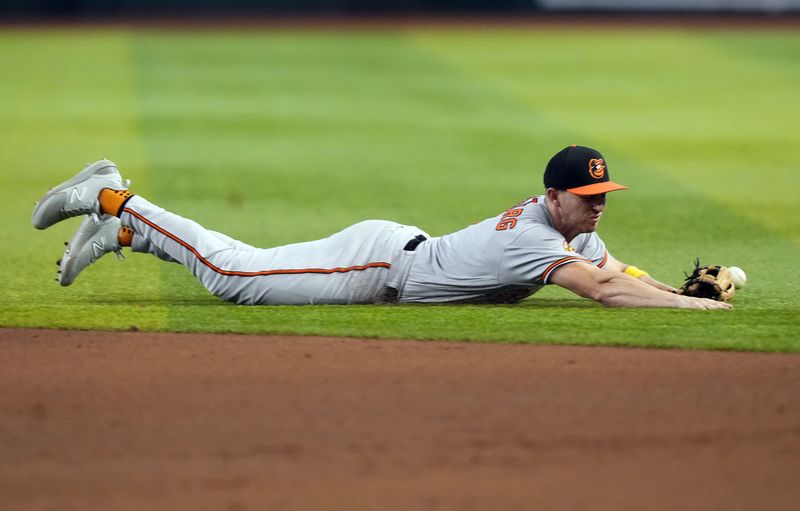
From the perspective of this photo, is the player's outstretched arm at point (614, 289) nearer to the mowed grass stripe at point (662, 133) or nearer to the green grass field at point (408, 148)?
the green grass field at point (408, 148)

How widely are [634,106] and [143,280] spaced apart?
10390 mm

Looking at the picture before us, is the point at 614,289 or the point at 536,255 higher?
the point at 536,255

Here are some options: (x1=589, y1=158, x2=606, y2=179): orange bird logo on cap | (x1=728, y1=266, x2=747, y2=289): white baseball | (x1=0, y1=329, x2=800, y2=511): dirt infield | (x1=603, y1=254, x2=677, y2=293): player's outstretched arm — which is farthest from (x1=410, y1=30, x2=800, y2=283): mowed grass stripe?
(x1=0, y1=329, x2=800, y2=511): dirt infield

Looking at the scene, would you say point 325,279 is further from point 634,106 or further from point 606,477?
point 634,106

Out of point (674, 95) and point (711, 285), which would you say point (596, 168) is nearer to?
point (711, 285)

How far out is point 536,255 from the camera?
6.58 meters

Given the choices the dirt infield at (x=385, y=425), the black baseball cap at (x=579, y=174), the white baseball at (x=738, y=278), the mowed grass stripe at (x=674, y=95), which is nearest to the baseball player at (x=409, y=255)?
the black baseball cap at (x=579, y=174)

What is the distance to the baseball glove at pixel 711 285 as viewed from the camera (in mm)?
7039

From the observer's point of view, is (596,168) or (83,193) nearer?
(596,168)

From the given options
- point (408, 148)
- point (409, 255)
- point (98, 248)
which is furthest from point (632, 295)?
point (408, 148)

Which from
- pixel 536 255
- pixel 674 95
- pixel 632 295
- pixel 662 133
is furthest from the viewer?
pixel 674 95

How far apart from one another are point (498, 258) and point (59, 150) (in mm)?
8067

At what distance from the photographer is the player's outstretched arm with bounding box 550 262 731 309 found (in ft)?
21.5

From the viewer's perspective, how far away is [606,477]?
452 cm
